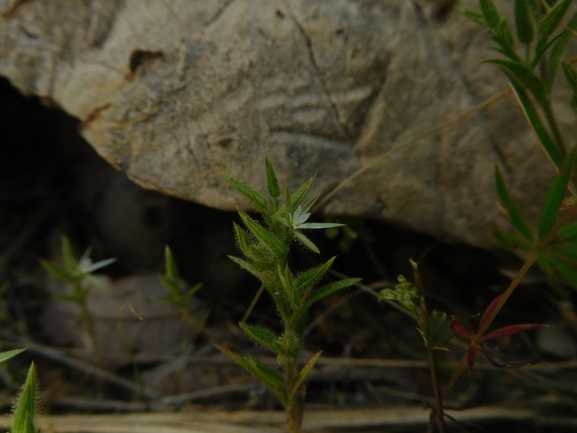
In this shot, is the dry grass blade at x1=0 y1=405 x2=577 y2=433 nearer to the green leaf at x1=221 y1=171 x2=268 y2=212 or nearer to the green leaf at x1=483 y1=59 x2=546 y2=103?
the green leaf at x1=221 y1=171 x2=268 y2=212

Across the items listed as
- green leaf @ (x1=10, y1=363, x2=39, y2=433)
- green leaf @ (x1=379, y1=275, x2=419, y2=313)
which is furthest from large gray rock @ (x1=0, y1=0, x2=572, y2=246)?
green leaf @ (x1=10, y1=363, x2=39, y2=433)

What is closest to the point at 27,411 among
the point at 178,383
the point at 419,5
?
the point at 178,383

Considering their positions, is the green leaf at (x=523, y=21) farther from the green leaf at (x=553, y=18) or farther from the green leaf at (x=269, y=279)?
the green leaf at (x=269, y=279)

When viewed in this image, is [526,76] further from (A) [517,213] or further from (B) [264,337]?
(B) [264,337]

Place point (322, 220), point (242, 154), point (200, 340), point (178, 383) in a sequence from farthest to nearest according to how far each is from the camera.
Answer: point (200, 340), point (178, 383), point (322, 220), point (242, 154)

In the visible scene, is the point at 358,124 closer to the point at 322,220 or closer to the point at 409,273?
the point at 322,220

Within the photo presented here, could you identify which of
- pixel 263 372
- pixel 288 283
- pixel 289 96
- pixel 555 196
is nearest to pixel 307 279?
pixel 288 283

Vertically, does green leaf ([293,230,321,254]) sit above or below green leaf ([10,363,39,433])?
above
